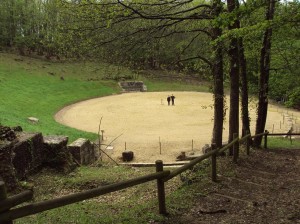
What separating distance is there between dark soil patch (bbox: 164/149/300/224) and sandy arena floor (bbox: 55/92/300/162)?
5.55 metres

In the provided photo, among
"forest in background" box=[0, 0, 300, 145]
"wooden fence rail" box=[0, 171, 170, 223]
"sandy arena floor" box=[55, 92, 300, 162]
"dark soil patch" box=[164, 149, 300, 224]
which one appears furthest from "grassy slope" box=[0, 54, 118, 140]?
"wooden fence rail" box=[0, 171, 170, 223]

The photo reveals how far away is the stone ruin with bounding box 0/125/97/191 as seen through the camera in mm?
9070

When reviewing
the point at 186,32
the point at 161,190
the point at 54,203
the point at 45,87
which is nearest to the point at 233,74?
the point at 186,32

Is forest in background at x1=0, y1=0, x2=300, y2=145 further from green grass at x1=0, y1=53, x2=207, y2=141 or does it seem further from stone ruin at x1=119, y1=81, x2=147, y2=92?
stone ruin at x1=119, y1=81, x2=147, y2=92

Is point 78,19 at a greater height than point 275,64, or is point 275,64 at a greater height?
point 78,19

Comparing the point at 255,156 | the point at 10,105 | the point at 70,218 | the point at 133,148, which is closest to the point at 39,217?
the point at 70,218

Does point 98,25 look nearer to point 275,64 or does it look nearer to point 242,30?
point 242,30

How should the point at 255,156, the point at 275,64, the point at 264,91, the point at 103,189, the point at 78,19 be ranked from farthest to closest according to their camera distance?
1. the point at 275,64
2. the point at 264,91
3. the point at 255,156
4. the point at 78,19
5. the point at 103,189

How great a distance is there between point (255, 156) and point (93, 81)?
157 ft

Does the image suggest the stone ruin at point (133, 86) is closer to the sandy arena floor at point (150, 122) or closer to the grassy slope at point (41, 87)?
the grassy slope at point (41, 87)

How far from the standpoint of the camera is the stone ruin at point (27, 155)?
907cm

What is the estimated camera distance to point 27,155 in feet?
36.8

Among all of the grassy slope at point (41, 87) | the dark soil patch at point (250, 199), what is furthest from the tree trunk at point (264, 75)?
the grassy slope at point (41, 87)

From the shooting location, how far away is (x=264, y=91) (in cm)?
1822
